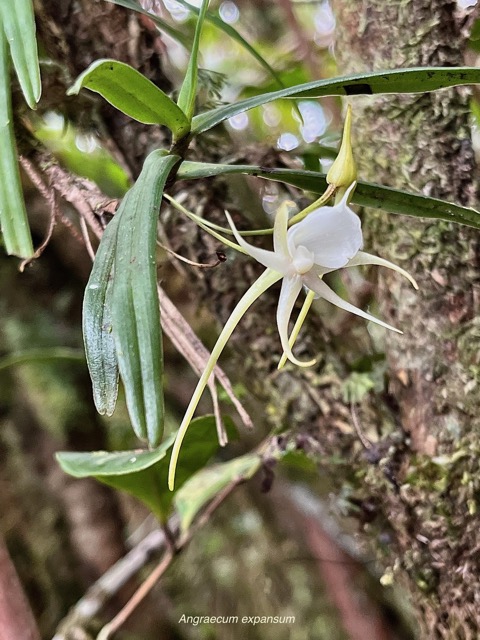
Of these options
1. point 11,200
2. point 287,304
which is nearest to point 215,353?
point 287,304

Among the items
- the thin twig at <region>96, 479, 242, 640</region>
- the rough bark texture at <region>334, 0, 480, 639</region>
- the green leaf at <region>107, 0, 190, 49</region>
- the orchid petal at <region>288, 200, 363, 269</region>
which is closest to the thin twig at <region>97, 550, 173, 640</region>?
the thin twig at <region>96, 479, 242, 640</region>

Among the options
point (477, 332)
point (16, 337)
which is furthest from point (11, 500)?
point (477, 332)

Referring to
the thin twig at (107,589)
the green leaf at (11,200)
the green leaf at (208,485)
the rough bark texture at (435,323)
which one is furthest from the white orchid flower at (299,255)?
the thin twig at (107,589)

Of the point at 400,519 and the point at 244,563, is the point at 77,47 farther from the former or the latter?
the point at 244,563

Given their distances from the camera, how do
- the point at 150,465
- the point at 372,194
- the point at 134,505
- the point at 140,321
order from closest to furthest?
the point at 140,321 → the point at 372,194 → the point at 150,465 → the point at 134,505

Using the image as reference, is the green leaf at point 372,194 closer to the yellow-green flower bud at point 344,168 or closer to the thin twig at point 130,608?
the yellow-green flower bud at point 344,168

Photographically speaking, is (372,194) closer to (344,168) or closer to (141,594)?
(344,168)

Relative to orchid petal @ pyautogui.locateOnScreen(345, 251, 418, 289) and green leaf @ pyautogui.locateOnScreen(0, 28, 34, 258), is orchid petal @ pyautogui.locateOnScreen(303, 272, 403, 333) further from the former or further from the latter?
green leaf @ pyautogui.locateOnScreen(0, 28, 34, 258)
